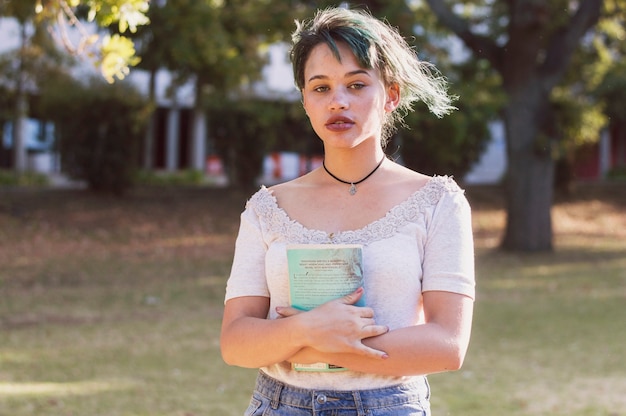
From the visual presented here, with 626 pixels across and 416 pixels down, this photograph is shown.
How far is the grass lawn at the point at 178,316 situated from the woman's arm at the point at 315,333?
4083mm

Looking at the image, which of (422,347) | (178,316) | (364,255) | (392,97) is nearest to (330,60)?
(392,97)

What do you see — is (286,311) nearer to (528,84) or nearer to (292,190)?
(292,190)

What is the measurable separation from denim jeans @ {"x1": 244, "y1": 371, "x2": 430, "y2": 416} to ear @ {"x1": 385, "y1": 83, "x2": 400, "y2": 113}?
0.77 metres

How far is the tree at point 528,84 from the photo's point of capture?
1546 cm

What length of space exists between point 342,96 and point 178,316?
8.25 meters

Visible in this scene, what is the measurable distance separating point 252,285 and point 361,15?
2.65ft

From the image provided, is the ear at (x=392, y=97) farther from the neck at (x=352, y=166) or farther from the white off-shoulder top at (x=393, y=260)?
the white off-shoulder top at (x=393, y=260)

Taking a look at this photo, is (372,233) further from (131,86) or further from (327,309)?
(131,86)

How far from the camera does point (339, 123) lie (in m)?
2.48

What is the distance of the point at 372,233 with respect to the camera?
7.91ft

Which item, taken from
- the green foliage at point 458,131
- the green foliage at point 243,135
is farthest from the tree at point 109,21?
the green foliage at point 243,135

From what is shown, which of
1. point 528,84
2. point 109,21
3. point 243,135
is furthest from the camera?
point 243,135

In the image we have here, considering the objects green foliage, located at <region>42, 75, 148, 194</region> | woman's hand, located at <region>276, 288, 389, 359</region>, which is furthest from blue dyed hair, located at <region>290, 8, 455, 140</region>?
green foliage, located at <region>42, 75, 148, 194</region>

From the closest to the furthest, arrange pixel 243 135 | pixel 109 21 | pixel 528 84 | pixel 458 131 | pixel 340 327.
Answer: pixel 340 327, pixel 109 21, pixel 528 84, pixel 458 131, pixel 243 135
